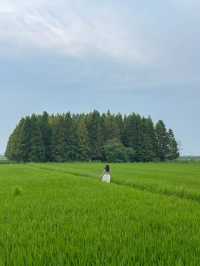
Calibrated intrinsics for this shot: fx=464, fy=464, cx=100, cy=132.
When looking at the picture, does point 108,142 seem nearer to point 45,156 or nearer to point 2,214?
point 45,156

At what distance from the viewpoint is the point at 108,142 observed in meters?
104

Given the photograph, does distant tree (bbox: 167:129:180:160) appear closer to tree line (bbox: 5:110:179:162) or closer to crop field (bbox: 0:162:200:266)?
tree line (bbox: 5:110:179:162)

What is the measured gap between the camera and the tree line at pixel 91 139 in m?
102

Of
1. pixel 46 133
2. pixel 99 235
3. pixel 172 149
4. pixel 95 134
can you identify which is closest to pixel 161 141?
pixel 172 149

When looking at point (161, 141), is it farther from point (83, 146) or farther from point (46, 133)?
point (46, 133)

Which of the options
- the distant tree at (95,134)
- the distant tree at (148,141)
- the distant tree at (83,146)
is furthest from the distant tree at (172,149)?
the distant tree at (83,146)

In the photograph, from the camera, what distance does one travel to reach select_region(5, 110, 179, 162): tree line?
102 m

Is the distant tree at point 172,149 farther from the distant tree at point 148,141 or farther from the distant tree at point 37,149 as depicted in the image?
the distant tree at point 37,149

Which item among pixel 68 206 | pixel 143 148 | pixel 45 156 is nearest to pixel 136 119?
pixel 143 148

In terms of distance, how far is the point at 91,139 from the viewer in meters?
107

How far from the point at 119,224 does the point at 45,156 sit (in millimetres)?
93130

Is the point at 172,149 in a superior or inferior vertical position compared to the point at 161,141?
inferior

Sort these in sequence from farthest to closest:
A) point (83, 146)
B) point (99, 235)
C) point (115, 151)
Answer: point (83, 146) → point (115, 151) → point (99, 235)

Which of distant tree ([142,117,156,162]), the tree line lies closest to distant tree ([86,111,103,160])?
the tree line
